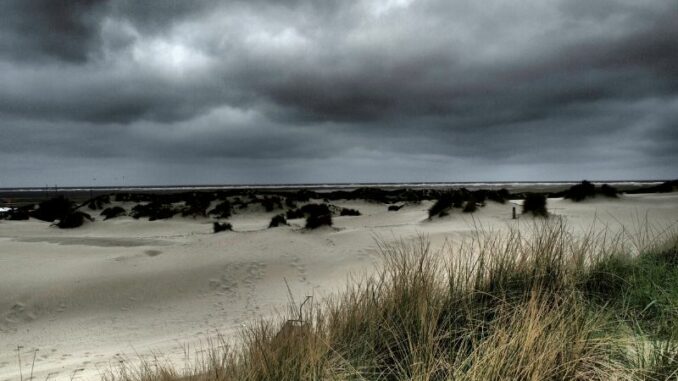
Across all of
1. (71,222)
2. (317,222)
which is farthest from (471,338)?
(71,222)

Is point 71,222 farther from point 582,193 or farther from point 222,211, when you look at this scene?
point 582,193

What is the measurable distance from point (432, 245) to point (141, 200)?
22810mm

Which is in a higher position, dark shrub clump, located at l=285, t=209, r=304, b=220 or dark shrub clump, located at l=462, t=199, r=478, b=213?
dark shrub clump, located at l=462, t=199, r=478, b=213

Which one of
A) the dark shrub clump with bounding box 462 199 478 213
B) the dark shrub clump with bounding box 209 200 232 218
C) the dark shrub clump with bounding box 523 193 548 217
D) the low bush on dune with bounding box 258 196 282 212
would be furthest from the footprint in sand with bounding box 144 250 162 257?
Result: the low bush on dune with bounding box 258 196 282 212

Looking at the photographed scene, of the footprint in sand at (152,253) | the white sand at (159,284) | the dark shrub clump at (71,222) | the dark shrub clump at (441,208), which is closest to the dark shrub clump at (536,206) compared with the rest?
the white sand at (159,284)

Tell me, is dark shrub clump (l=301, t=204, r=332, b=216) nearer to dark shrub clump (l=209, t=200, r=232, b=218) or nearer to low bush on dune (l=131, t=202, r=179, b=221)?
dark shrub clump (l=209, t=200, r=232, b=218)

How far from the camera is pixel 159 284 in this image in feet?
Answer: 30.9

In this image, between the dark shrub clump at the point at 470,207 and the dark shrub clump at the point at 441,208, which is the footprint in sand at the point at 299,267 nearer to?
the dark shrub clump at the point at 441,208

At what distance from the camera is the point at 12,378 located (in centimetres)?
486

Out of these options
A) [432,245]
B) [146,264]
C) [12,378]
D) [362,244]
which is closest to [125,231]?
[146,264]

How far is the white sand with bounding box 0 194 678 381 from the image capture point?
629 cm

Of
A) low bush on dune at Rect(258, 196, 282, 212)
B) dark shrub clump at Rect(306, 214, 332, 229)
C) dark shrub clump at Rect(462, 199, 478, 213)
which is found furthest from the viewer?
low bush on dune at Rect(258, 196, 282, 212)

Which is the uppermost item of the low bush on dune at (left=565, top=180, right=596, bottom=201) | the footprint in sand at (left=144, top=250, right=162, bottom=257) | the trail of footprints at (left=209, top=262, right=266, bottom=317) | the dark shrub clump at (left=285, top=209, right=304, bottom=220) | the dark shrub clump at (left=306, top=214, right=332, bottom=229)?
the low bush on dune at (left=565, top=180, right=596, bottom=201)

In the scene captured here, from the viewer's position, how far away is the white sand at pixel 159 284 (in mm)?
6294
